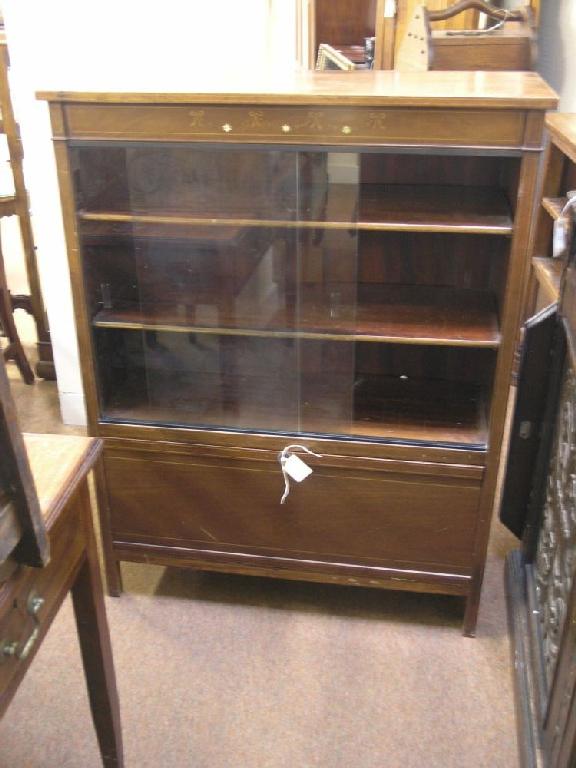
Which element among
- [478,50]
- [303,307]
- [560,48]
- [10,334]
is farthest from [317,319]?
[560,48]

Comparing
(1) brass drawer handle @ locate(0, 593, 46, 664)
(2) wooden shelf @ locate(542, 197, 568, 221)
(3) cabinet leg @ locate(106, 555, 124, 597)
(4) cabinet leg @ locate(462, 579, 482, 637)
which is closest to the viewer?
(1) brass drawer handle @ locate(0, 593, 46, 664)

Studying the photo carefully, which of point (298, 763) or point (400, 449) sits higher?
point (400, 449)

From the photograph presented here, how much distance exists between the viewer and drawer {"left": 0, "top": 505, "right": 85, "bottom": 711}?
2.81 feet

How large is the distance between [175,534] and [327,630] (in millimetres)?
417

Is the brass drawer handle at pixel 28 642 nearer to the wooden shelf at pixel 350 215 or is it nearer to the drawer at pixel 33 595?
the drawer at pixel 33 595

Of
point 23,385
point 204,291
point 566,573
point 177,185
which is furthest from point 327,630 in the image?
point 23,385

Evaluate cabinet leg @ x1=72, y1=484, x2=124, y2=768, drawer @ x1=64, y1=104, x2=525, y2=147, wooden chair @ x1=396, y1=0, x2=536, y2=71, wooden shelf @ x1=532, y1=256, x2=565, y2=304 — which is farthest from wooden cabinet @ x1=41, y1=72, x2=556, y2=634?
wooden chair @ x1=396, y1=0, x2=536, y2=71

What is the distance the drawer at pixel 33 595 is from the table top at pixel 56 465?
2.2 inches

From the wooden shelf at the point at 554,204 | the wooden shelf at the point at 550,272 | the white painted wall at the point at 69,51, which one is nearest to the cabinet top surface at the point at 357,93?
the wooden shelf at the point at 554,204

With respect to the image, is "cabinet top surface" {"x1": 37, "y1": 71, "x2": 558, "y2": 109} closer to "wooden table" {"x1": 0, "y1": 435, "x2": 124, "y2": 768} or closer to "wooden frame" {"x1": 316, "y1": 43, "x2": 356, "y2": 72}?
"wooden frame" {"x1": 316, "y1": 43, "x2": 356, "y2": 72}

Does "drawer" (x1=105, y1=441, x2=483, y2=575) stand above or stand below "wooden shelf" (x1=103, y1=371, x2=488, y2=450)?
below

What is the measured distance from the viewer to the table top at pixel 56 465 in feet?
3.08

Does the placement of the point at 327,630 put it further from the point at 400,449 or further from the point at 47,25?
the point at 47,25

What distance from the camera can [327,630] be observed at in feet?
5.71
